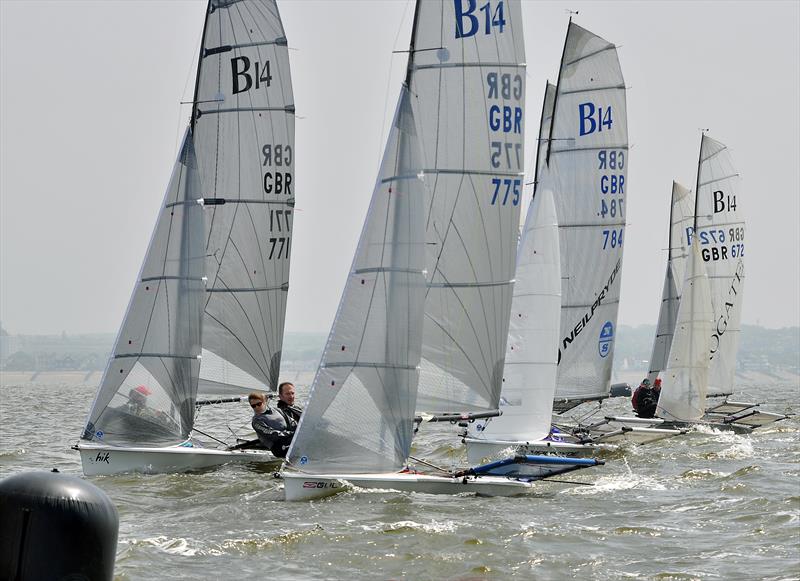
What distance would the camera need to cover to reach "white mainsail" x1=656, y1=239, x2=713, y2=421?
21938 millimetres

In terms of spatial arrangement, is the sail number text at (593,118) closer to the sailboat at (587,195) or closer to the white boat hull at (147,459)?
the sailboat at (587,195)

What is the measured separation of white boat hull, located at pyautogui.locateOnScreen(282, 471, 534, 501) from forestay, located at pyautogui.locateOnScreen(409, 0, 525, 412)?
1.67 m

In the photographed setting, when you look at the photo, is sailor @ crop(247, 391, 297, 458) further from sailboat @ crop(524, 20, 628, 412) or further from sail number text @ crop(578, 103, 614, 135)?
sail number text @ crop(578, 103, 614, 135)

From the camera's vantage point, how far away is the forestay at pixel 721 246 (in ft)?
87.0

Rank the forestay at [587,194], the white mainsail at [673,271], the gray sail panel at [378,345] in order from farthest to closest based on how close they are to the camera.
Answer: the white mainsail at [673,271], the forestay at [587,194], the gray sail panel at [378,345]

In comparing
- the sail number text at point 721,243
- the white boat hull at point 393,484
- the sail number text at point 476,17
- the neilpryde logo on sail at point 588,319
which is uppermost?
the sail number text at point 476,17

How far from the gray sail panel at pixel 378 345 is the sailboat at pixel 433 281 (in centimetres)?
1

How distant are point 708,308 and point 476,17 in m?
9.58

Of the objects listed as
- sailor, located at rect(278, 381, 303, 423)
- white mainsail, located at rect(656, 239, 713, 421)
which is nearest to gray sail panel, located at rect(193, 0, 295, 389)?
sailor, located at rect(278, 381, 303, 423)

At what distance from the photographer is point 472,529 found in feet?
37.4

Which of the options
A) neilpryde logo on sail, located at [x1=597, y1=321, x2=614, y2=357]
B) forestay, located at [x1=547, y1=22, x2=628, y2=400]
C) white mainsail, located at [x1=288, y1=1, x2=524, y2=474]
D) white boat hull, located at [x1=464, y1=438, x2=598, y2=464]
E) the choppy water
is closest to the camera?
the choppy water

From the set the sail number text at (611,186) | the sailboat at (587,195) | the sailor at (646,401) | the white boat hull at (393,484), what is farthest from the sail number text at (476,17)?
the sailor at (646,401)

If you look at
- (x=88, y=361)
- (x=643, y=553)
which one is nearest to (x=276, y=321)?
(x=643, y=553)

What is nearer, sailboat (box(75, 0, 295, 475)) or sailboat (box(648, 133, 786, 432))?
sailboat (box(75, 0, 295, 475))
